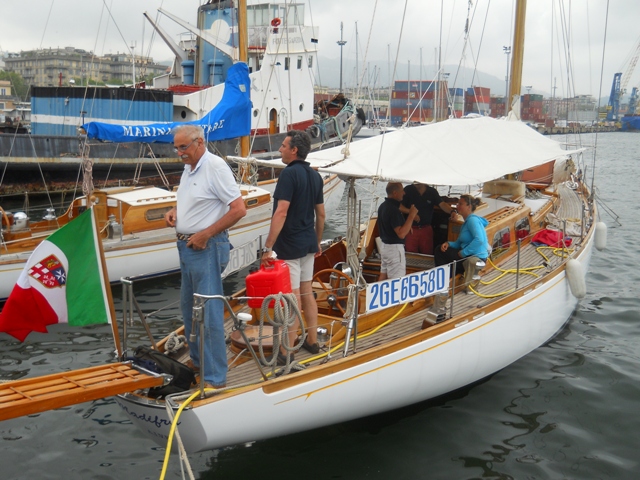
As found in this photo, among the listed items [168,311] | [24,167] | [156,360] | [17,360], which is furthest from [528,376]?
[24,167]

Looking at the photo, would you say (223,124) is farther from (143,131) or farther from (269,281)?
(269,281)

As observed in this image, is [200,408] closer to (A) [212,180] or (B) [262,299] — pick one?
(B) [262,299]

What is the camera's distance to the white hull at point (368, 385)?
189 inches

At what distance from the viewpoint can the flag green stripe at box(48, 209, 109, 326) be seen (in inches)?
195

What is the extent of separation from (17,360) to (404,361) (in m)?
5.40

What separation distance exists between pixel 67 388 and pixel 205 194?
5.42 feet

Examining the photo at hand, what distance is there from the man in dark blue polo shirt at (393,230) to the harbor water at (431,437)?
151cm

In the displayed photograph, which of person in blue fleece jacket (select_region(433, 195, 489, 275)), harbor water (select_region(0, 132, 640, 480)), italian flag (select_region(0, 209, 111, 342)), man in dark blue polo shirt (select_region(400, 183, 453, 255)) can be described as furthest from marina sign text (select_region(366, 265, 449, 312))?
italian flag (select_region(0, 209, 111, 342))

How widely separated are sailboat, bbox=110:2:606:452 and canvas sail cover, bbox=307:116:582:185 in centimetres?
2

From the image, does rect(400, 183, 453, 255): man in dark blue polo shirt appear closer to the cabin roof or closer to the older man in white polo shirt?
the older man in white polo shirt

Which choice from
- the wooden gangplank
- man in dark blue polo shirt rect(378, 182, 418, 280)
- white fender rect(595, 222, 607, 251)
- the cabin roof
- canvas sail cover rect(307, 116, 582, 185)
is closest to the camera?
the wooden gangplank

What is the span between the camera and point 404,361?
5.79m

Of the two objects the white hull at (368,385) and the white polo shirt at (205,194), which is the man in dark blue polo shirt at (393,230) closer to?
the white hull at (368,385)

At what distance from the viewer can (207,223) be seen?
188 inches
